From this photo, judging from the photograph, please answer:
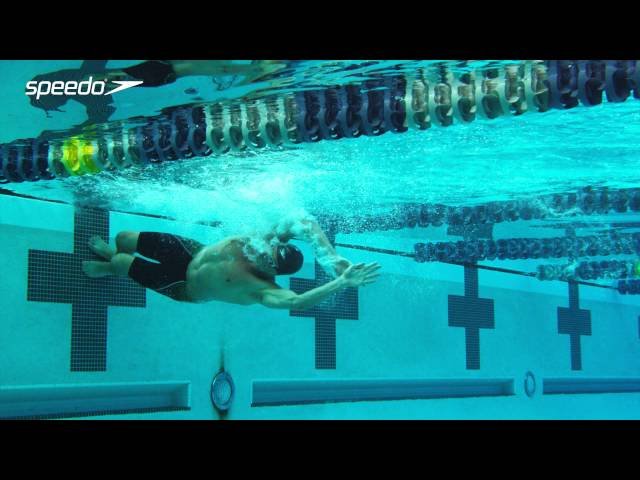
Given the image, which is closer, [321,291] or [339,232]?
[321,291]

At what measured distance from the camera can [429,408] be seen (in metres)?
10.8

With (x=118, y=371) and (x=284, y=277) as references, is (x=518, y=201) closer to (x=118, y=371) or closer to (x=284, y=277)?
(x=284, y=277)

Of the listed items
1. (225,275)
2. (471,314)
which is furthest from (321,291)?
(471,314)

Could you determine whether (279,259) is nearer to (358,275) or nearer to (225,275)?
(225,275)

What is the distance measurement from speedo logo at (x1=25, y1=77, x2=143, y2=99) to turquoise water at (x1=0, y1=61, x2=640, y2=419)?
0.13 meters

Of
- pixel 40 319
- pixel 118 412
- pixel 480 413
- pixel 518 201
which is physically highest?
pixel 518 201

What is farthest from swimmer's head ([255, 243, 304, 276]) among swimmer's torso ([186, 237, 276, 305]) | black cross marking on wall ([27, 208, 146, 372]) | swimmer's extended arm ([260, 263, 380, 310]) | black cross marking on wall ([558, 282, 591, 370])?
black cross marking on wall ([558, 282, 591, 370])

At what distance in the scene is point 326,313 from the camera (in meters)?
9.87

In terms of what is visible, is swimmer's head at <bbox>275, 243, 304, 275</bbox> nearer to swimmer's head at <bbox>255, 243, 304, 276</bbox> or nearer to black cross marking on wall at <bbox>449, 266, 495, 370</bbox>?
swimmer's head at <bbox>255, 243, 304, 276</bbox>

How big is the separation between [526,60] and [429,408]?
7145mm

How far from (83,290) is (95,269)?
0.24 m

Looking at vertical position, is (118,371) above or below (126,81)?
below
